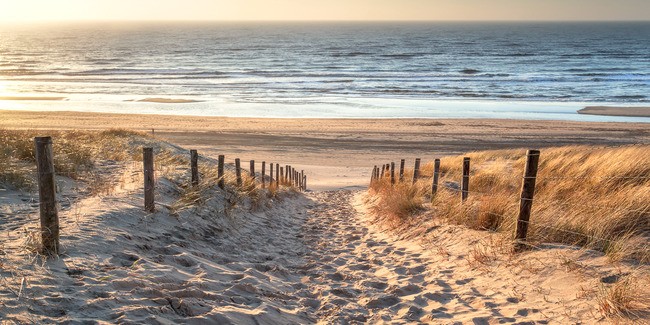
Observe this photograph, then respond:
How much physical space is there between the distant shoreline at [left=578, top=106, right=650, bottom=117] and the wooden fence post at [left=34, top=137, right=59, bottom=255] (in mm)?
42208

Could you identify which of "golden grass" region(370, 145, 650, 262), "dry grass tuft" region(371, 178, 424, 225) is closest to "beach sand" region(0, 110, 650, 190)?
"dry grass tuft" region(371, 178, 424, 225)

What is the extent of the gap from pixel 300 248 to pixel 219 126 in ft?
91.2

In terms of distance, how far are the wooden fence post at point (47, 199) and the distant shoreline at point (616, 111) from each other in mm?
42208

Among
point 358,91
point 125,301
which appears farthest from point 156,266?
point 358,91

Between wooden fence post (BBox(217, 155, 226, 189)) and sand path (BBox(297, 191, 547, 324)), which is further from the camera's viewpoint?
wooden fence post (BBox(217, 155, 226, 189))

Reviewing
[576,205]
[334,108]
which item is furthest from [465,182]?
[334,108]

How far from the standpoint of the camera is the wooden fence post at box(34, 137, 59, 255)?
5.32m

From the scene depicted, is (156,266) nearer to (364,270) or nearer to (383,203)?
(364,270)

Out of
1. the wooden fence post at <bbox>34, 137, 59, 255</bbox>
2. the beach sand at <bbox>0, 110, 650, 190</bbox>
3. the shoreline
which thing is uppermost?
Answer: the wooden fence post at <bbox>34, 137, 59, 255</bbox>

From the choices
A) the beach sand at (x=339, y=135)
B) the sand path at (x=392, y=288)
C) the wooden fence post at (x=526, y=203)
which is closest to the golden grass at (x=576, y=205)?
the wooden fence post at (x=526, y=203)

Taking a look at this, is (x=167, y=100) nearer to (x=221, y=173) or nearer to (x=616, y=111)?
(x=616, y=111)

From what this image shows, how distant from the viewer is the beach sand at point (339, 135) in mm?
28531

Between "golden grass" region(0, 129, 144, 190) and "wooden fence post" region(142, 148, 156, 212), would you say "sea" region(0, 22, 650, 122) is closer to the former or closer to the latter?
"golden grass" region(0, 129, 144, 190)

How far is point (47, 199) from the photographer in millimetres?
5438
